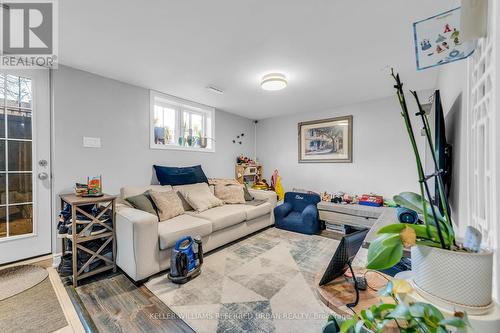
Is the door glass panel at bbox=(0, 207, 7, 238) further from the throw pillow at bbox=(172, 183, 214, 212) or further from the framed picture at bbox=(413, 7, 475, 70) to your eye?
the framed picture at bbox=(413, 7, 475, 70)

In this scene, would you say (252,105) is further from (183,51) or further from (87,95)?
(87,95)

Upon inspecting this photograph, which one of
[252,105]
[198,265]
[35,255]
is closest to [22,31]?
[35,255]

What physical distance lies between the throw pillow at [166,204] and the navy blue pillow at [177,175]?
1.39 feet

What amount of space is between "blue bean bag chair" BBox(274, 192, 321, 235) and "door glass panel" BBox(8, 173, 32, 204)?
3.25 meters

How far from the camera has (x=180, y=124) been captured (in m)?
3.72

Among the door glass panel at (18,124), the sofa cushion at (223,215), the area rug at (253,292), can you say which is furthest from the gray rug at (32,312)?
the door glass panel at (18,124)

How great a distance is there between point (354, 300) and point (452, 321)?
19.2 inches

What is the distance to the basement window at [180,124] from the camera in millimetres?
3336

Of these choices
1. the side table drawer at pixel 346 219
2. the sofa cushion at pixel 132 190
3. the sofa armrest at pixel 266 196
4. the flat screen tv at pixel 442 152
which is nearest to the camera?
the flat screen tv at pixel 442 152

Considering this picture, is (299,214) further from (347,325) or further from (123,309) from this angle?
(347,325)

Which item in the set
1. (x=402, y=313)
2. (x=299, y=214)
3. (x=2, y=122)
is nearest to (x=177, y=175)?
(x=2, y=122)

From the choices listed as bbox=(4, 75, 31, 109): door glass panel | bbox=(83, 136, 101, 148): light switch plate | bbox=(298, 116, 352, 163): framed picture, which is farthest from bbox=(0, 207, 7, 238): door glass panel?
bbox=(298, 116, 352, 163): framed picture

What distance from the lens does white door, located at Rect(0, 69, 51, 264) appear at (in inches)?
86.8

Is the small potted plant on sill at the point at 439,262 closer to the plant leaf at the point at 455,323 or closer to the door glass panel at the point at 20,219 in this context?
the plant leaf at the point at 455,323
